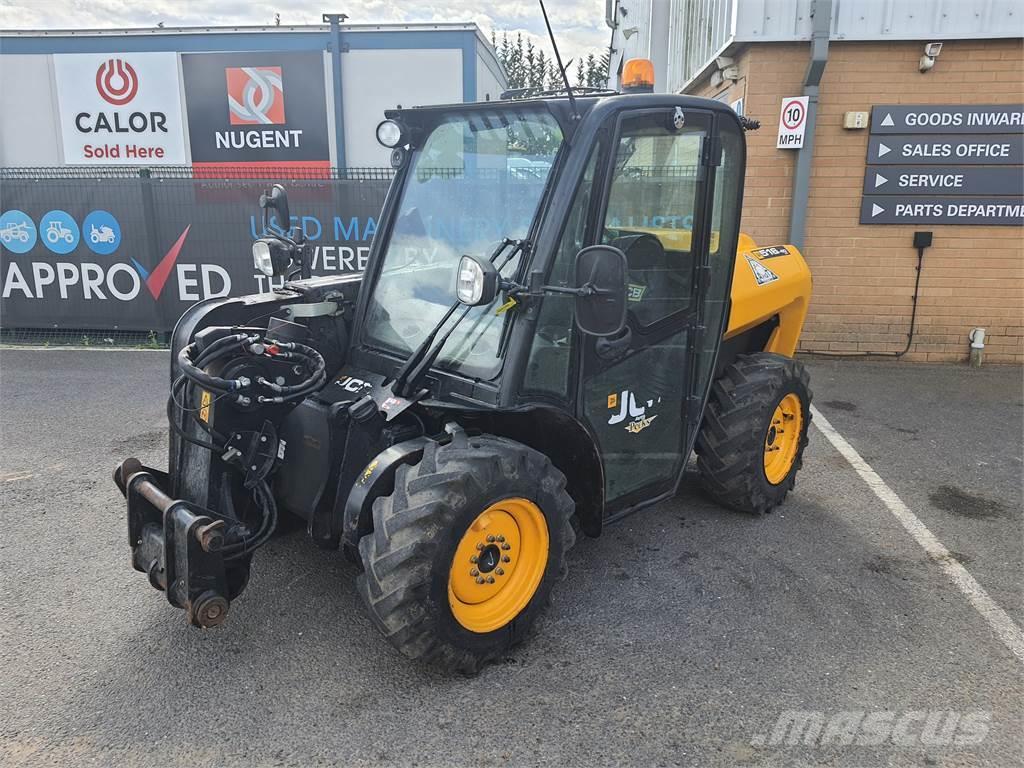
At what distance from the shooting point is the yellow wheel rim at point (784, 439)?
179 inches

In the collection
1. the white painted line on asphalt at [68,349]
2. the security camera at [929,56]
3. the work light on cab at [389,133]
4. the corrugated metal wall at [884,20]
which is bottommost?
the white painted line on asphalt at [68,349]

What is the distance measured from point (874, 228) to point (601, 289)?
250 inches

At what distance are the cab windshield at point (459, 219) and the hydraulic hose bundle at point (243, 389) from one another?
1.57 feet

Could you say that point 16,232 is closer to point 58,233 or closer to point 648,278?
point 58,233

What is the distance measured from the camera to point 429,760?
8.45 ft

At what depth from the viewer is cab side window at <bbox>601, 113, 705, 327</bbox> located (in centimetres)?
317

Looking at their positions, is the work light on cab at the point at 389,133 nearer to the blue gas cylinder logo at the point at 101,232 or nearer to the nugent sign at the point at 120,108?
the blue gas cylinder logo at the point at 101,232

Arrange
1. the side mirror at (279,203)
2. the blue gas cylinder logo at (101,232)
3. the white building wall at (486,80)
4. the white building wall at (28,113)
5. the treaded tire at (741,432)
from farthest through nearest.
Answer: the white building wall at (28,113) → the white building wall at (486,80) → the blue gas cylinder logo at (101,232) → the treaded tire at (741,432) → the side mirror at (279,203)

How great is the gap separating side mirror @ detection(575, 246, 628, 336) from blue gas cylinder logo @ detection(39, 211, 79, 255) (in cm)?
850

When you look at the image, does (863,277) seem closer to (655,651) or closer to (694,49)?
(694,49)

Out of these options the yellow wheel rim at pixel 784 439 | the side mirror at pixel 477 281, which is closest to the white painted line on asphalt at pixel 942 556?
the yellow wheel rim at pixel 784 439

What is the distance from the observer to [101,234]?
9.09 metres

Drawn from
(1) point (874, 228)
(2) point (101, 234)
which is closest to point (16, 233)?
(2) point (101, 234)

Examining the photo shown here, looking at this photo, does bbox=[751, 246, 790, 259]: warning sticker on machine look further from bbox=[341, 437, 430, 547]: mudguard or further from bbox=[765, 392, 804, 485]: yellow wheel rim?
bbox=[341, 437, 430, 547]: mudguard
